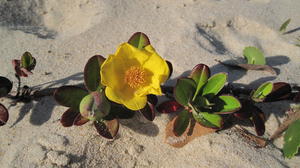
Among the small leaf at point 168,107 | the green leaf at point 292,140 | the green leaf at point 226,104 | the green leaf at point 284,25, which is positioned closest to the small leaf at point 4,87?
the small leaf at point 168,107

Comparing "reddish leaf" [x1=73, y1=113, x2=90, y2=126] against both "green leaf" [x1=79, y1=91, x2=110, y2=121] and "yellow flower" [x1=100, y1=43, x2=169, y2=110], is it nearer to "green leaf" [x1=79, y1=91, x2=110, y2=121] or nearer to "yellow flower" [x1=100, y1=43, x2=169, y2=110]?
"green leaf" [x1=79, y1=91, x2=110, y2=121]

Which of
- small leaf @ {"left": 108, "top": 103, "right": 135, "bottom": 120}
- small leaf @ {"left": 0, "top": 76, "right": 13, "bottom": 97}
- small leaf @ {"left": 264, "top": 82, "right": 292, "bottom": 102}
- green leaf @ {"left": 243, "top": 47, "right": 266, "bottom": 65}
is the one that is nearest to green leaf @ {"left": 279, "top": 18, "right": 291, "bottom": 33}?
green leaf @ {"left": 243, "top": 47, "right": 266, "bottom": 65}

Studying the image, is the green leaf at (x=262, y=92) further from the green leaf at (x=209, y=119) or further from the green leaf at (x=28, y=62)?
the green leaf at (x=28, y=62)

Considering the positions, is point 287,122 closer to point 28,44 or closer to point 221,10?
point 221,10

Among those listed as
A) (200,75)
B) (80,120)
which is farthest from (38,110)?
(200,75)

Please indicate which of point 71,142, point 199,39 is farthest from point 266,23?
point 71,142

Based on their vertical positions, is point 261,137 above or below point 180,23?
below

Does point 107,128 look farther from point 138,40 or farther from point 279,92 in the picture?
point 279,92
